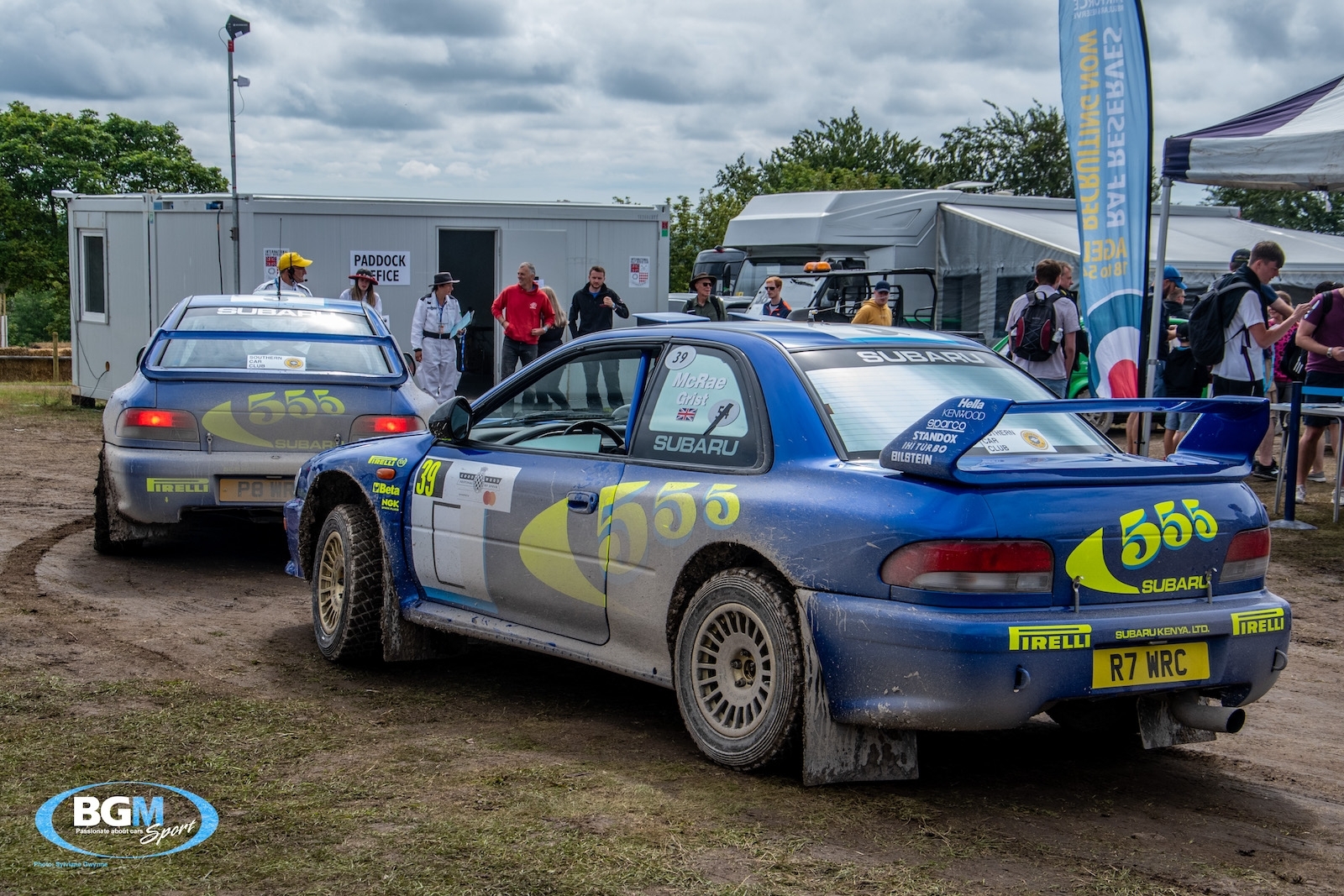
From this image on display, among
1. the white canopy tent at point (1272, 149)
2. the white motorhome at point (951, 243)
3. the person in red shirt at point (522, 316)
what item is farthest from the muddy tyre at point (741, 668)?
the white motorhome at point (951, 243)

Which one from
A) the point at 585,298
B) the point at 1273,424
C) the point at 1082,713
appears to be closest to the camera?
the point at 1082,713

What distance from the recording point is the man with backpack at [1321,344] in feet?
36.6

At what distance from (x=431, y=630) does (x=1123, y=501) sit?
9.89 feet

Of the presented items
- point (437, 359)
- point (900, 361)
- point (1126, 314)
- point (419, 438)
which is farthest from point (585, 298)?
point (900, 361)

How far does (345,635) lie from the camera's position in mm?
5977

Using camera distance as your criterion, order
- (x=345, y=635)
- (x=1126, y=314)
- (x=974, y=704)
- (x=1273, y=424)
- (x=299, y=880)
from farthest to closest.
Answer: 1. (x=1273, y=424)
2. (x=1126, y=314)
3. (x=345, y=635)
4. (x=974, y=704)
5. (x=299, y=880)

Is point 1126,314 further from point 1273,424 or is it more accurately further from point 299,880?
point 299,880

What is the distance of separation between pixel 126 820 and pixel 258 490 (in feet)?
14.0

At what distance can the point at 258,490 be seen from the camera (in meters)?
8.12

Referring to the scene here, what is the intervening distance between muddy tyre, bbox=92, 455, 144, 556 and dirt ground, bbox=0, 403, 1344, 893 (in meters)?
1.87

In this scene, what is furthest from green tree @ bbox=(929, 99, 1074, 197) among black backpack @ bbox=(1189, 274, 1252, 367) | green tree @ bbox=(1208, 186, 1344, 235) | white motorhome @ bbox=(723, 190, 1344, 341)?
black backpack @ bbox=(1189, 274, 1252, 367)

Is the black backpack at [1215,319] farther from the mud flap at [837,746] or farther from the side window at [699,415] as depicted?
the mud flap at [837,746]

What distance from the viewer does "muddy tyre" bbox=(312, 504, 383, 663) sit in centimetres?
597

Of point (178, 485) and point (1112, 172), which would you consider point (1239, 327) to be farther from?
point (178, 485)
